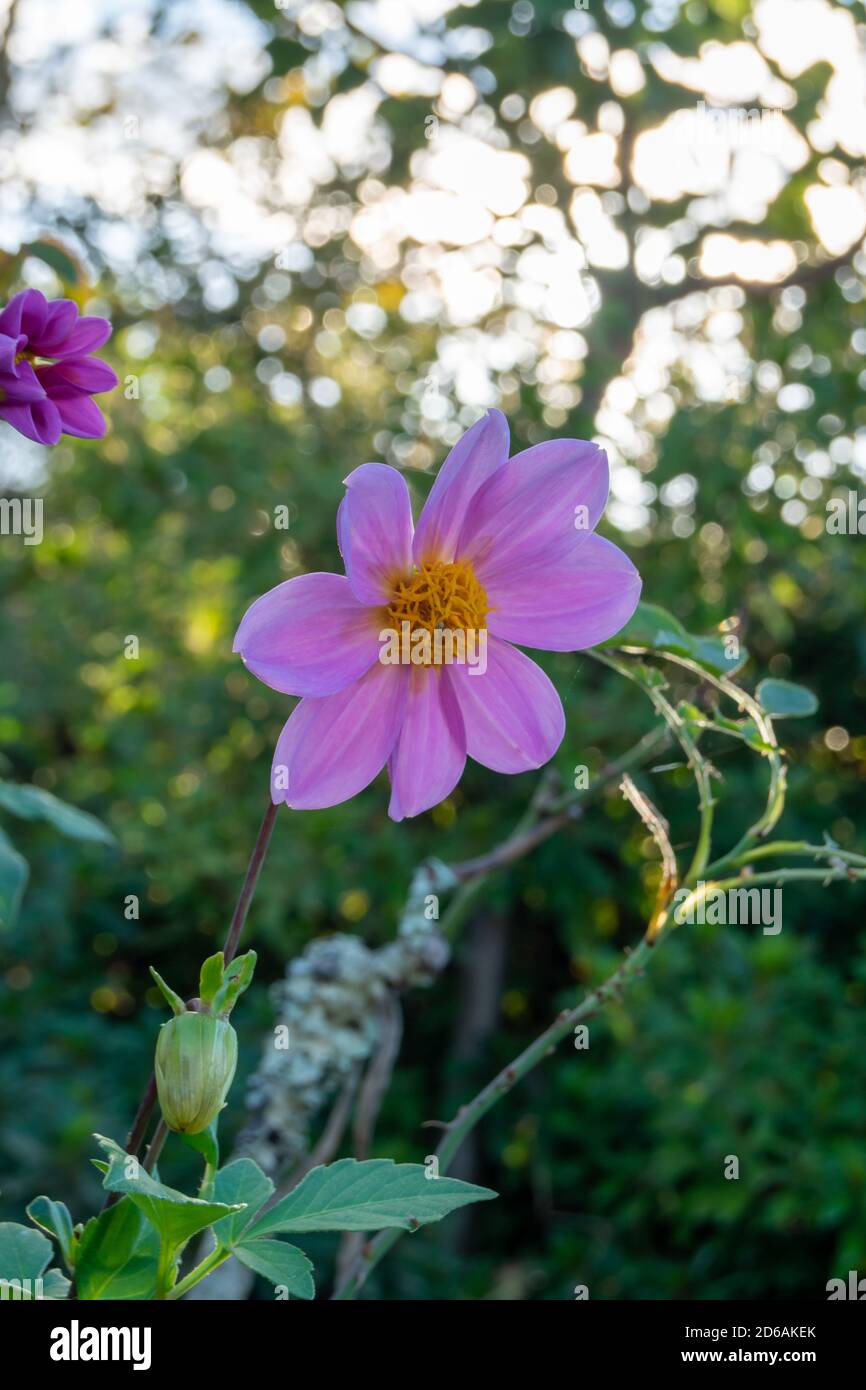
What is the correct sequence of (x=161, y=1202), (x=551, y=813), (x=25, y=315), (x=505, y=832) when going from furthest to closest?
(x=505, y=832), (x=551, y=813), (x=25, y=315), (x=161, y=1202)

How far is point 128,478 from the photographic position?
2.51 metres

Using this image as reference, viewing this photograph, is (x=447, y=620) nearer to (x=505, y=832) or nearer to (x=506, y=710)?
(x=506, y=710)

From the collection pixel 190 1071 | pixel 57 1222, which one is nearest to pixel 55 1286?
pixel 57 1222

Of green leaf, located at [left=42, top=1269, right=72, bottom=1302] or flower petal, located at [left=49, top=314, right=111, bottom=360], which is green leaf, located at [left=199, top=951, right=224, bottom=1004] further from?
flower petal, located at [left=49, top=314, right=111, bottom=360]

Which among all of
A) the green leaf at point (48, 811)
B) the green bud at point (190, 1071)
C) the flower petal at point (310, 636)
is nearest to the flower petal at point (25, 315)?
the flower petal at point (310, 636)

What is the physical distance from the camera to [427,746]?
0.44 meters

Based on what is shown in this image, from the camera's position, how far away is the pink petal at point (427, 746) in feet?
1.41

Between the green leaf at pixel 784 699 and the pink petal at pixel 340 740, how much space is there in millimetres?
189

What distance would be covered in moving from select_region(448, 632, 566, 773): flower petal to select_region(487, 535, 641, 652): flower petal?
0.01 meters

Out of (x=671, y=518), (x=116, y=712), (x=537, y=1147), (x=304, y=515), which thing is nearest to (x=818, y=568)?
(x=671, y=518)

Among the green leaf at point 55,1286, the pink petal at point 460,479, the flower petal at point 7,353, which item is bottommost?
the green leaf at point 55,1286

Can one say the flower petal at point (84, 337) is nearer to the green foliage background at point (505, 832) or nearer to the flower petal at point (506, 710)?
the flower petal at point (506, 710)

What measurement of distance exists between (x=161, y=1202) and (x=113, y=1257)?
0.07 m

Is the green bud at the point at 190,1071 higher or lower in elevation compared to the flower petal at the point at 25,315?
lower
